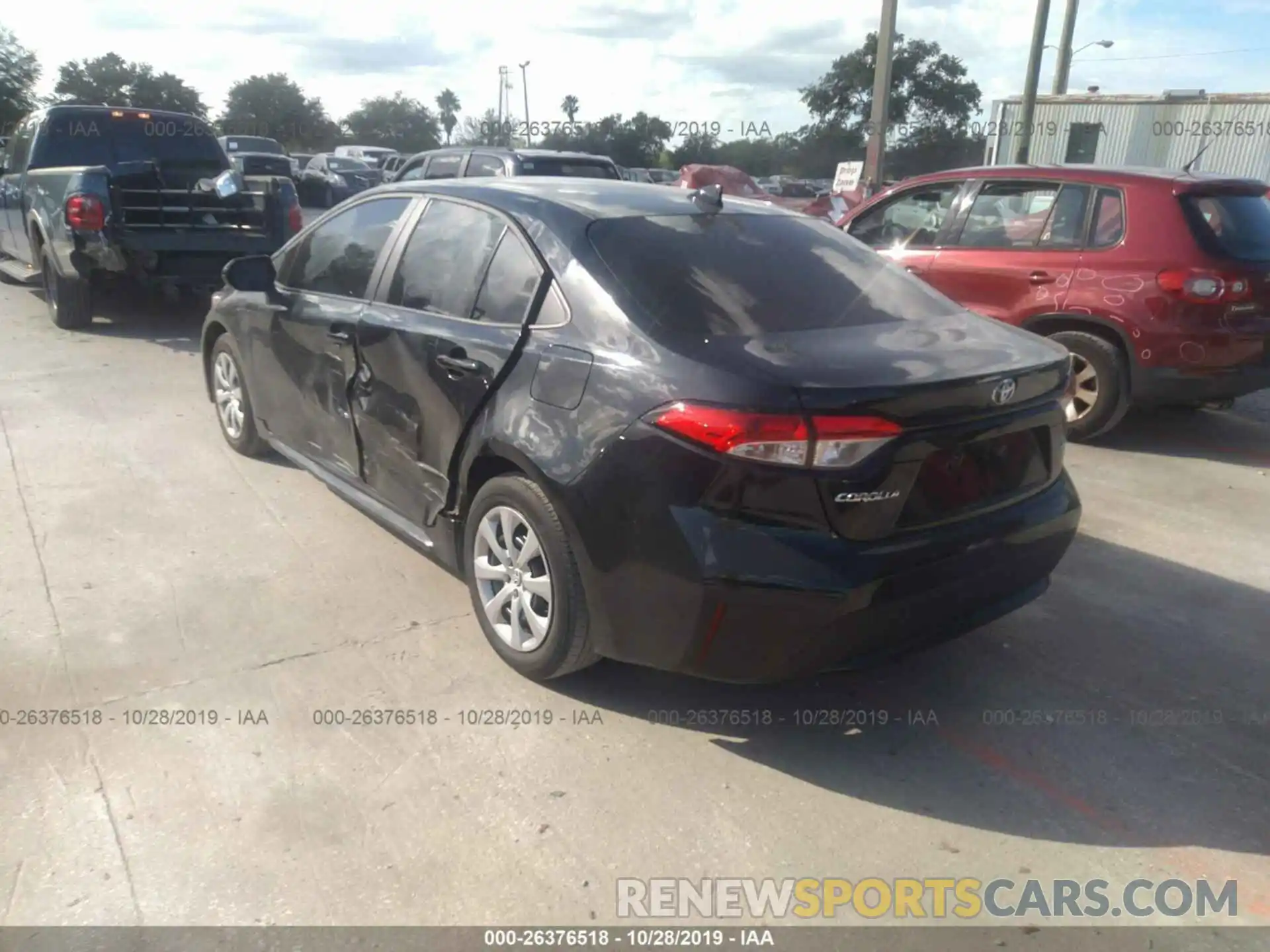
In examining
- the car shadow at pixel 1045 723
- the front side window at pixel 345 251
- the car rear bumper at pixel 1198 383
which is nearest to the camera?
the car shadow at pixel 1045 723

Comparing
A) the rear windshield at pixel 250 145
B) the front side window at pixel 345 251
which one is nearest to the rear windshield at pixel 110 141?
the front side window at pixel 345 251

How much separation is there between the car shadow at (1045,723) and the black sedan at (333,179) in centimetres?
2005

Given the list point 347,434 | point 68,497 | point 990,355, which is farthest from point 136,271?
point 990,355

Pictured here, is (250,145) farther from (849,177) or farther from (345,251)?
(345,251)

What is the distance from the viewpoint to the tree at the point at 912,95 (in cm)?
5147

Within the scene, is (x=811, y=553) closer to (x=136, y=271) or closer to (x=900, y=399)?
(x=900, y=399)

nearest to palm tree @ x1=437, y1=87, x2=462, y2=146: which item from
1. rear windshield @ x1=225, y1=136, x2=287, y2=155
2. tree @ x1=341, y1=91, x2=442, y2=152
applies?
tree @ x1=341, y1=91, x2=442, y2=152

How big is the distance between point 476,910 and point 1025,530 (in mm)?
1974

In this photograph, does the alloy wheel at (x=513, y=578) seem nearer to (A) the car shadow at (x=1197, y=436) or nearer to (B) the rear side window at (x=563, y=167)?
(A) the car shadow at (x=1197, y=436)

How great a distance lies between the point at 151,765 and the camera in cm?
307

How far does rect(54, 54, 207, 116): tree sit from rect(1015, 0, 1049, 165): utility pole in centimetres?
4793

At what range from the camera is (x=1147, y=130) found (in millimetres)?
25203

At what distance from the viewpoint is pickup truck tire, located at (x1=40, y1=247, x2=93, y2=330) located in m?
9.19

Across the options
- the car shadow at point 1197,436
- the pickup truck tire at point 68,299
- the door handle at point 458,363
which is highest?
the door handle at point 458,363
